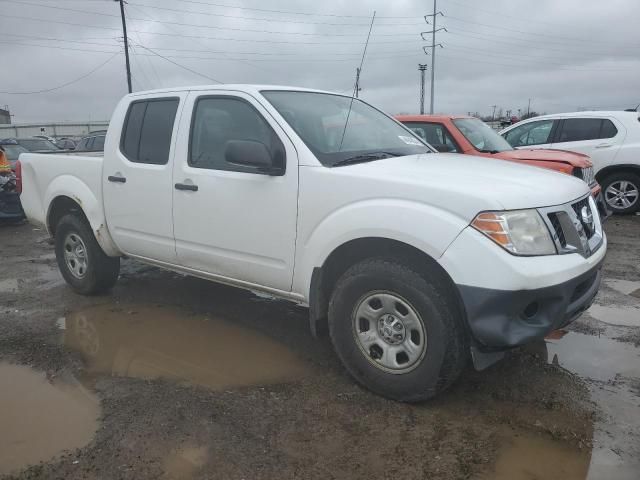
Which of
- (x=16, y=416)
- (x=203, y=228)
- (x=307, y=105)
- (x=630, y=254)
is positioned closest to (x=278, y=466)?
(x=16, y=416)

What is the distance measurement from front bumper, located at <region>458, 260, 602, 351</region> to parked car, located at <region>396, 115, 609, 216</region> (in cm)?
446

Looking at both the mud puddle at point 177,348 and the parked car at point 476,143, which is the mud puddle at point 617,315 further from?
the mud puddle at point 177,348

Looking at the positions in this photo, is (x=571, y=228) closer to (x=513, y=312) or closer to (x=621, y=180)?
(x=513, y=312)

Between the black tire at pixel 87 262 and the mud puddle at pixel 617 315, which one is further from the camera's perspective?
the black tire at pixel 87 262

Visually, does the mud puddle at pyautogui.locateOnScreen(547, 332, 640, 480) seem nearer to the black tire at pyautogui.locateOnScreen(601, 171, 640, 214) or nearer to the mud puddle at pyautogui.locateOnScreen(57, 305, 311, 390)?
the mud puddle at pyautogui.locateOnScreen(57, 305, 311, 390)

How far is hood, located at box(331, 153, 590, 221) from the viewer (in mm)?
2871

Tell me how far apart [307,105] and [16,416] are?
279 centimetres

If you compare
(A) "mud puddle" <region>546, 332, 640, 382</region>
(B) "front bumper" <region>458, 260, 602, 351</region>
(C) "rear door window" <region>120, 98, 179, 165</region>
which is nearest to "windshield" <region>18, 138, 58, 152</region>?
(C) "rear door window" <region>120, 98, 179, 165</region>

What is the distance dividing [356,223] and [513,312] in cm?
99

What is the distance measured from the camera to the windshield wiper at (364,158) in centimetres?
355

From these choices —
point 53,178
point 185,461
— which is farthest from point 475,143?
point 185,461

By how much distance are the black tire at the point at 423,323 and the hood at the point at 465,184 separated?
420mm

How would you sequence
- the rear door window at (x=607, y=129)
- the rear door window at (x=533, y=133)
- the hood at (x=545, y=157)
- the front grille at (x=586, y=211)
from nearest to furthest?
the front grille at (x=586, y=211) < the hood at (x=545, y=157) < the rear door window at (x=607, y=129) < the rear door window at (x=533, y=133)

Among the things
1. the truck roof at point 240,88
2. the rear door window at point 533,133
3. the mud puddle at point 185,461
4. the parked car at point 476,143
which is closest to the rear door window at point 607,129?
the rear door window at point 533,133
